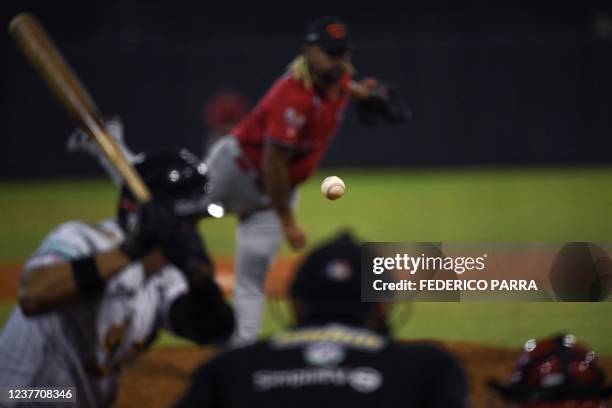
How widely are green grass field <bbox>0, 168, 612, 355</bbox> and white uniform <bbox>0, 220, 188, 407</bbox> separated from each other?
12.6ft

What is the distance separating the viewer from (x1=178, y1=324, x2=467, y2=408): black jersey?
243 cm

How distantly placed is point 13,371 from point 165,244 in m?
0.92

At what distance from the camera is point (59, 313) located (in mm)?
3795

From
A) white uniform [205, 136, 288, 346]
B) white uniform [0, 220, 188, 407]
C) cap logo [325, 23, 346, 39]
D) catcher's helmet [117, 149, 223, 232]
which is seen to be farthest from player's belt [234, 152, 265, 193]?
white uniform [0, 220, 188, 407]

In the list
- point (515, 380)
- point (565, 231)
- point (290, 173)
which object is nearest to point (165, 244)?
Answer: point (515, 380)

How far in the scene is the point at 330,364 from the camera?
2.47 m

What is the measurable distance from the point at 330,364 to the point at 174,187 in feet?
5.13

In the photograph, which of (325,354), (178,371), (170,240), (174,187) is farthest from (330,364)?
(178,371)

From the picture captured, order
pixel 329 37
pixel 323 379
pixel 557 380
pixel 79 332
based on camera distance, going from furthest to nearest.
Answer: pixel 329 37 → pixel 79 332 → pixel 557 380 → pixel 323 379

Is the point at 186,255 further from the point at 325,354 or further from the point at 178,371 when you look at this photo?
the point at 178,371

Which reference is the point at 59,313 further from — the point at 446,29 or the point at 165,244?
the point at 446,29

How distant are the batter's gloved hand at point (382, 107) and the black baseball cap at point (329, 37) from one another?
956 mm

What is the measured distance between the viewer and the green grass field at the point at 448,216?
320 inches

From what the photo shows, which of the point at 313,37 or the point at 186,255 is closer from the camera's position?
the point at 186,255
